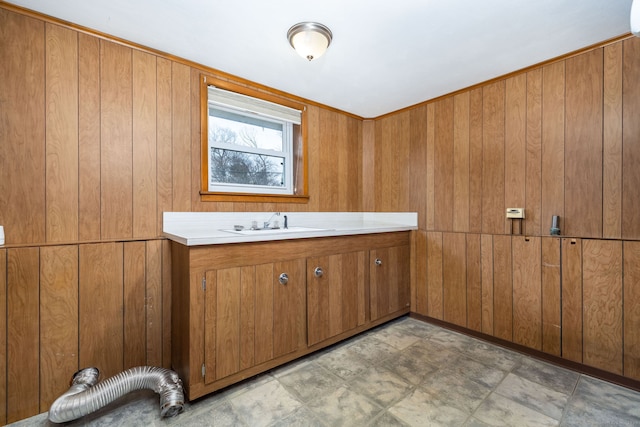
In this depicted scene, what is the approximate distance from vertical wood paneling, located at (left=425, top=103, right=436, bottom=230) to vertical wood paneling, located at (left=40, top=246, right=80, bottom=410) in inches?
112

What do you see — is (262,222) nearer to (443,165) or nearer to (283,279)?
(283,279)

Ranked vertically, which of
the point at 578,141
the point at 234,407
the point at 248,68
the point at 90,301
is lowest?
the point at 234,407

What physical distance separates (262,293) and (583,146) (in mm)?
2461

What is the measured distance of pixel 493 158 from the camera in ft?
8.02

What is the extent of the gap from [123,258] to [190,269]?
603 mm

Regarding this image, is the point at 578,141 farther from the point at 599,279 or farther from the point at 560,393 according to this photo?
the point at 560,393

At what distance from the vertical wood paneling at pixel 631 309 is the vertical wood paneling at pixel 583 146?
192 millimetres

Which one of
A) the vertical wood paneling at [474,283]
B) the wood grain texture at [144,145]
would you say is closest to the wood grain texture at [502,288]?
the vertical wood paneling at [474,283]

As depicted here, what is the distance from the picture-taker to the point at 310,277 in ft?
7.04

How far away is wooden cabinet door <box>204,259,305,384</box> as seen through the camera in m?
1.70

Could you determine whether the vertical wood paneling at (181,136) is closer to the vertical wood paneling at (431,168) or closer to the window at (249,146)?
the window at (249,146)

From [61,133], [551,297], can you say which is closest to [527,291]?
[551,297]

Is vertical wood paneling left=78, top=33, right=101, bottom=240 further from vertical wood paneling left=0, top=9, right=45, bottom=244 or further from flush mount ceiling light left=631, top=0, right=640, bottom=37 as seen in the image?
flush mount ceiling light left=631, top=0, right=640, bottom=37

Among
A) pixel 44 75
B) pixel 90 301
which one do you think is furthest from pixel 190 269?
pixel 44 75
